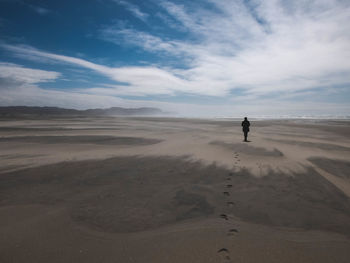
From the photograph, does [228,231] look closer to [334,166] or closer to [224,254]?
[224,254]

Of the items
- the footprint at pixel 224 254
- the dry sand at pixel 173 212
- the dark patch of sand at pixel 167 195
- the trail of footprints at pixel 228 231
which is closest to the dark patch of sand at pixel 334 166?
the dry sand at pixel 173 212

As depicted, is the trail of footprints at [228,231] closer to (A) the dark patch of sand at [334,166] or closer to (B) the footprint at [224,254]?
(B) the footprint at [224,254]

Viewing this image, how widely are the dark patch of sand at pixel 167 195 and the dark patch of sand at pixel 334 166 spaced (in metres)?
0.90

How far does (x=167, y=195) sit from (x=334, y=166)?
25.2 ft

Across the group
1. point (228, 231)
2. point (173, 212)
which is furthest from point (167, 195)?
point (228, 231)

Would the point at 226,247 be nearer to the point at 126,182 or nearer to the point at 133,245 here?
the point at 133,245

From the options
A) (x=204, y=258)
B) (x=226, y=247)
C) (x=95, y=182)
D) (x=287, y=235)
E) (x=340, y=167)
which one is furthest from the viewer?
(x=340, y=167)

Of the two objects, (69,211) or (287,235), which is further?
(69,211)

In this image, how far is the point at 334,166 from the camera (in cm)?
880

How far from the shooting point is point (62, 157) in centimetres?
1002

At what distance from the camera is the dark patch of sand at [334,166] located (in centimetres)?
788

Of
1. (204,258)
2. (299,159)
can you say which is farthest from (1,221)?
(299,159)

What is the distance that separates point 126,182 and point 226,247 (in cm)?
409

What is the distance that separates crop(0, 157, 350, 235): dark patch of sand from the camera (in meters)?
4.49
